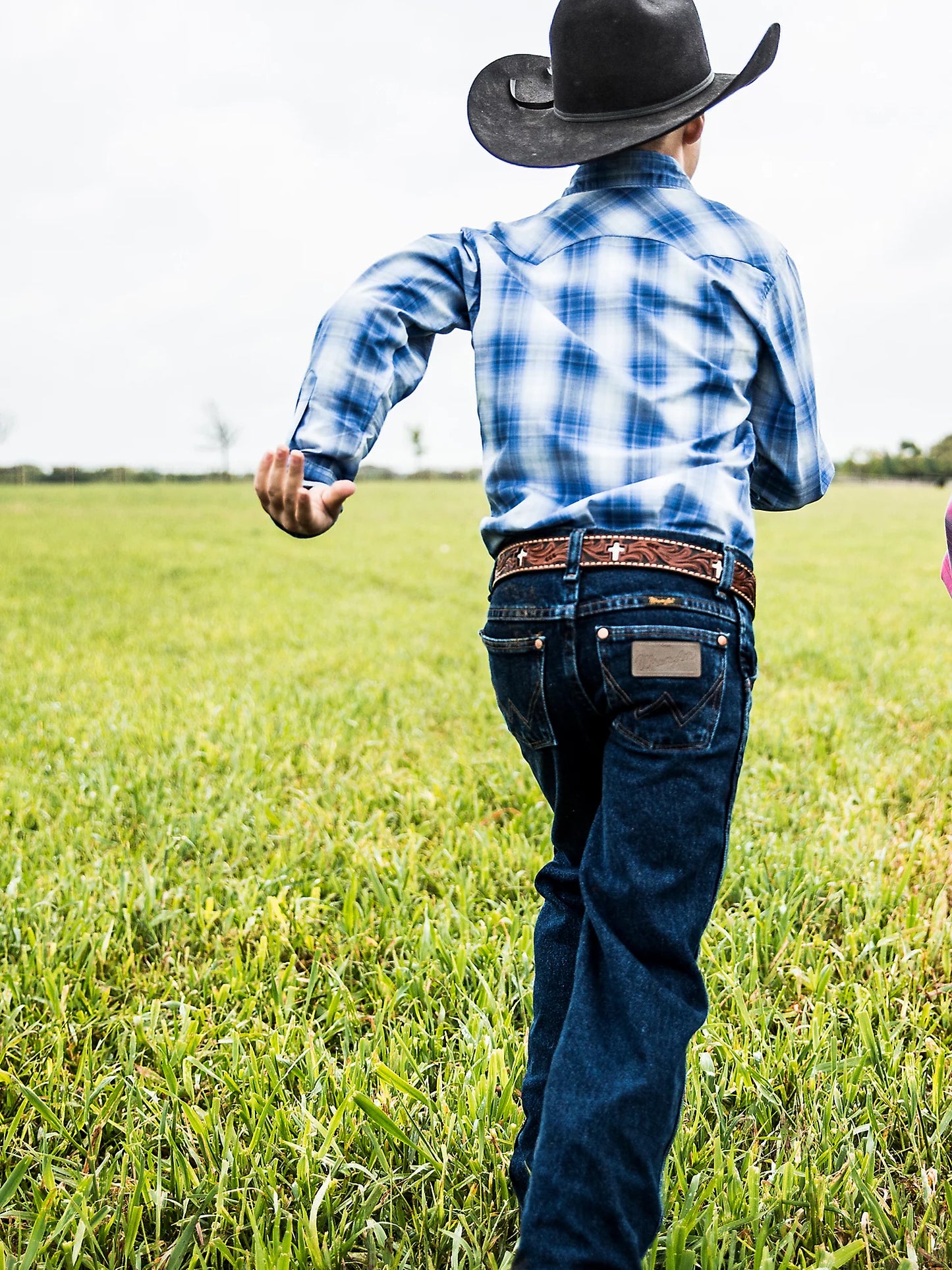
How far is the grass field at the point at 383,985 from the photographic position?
1.82m

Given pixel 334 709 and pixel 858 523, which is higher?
pixel 858 523

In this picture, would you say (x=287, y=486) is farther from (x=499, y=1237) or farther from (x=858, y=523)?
(x=858, y=523)

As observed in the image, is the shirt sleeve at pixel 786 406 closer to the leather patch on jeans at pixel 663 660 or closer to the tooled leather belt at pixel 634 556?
the tooled leather belt at pixel 634 556

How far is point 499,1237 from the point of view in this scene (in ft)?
5.85

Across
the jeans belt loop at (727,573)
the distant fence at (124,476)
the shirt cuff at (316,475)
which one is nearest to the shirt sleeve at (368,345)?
the shirt cuff at (316,475)

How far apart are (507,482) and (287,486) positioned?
36 centimetres

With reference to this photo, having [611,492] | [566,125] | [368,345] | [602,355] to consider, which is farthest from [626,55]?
[611,492]

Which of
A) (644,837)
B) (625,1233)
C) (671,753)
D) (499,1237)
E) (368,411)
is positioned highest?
(368,411)

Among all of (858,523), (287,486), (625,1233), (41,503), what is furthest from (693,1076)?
(41,503)

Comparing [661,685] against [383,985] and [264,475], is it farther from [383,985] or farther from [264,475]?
[383,985]

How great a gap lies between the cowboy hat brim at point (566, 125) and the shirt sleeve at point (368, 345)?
20 cm

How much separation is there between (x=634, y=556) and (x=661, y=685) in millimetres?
198

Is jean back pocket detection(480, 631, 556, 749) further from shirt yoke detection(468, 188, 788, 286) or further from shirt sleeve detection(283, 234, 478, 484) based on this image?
shirt yoke detection(468, 188, 788, 286)

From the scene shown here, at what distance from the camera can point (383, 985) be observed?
246 centimetres
